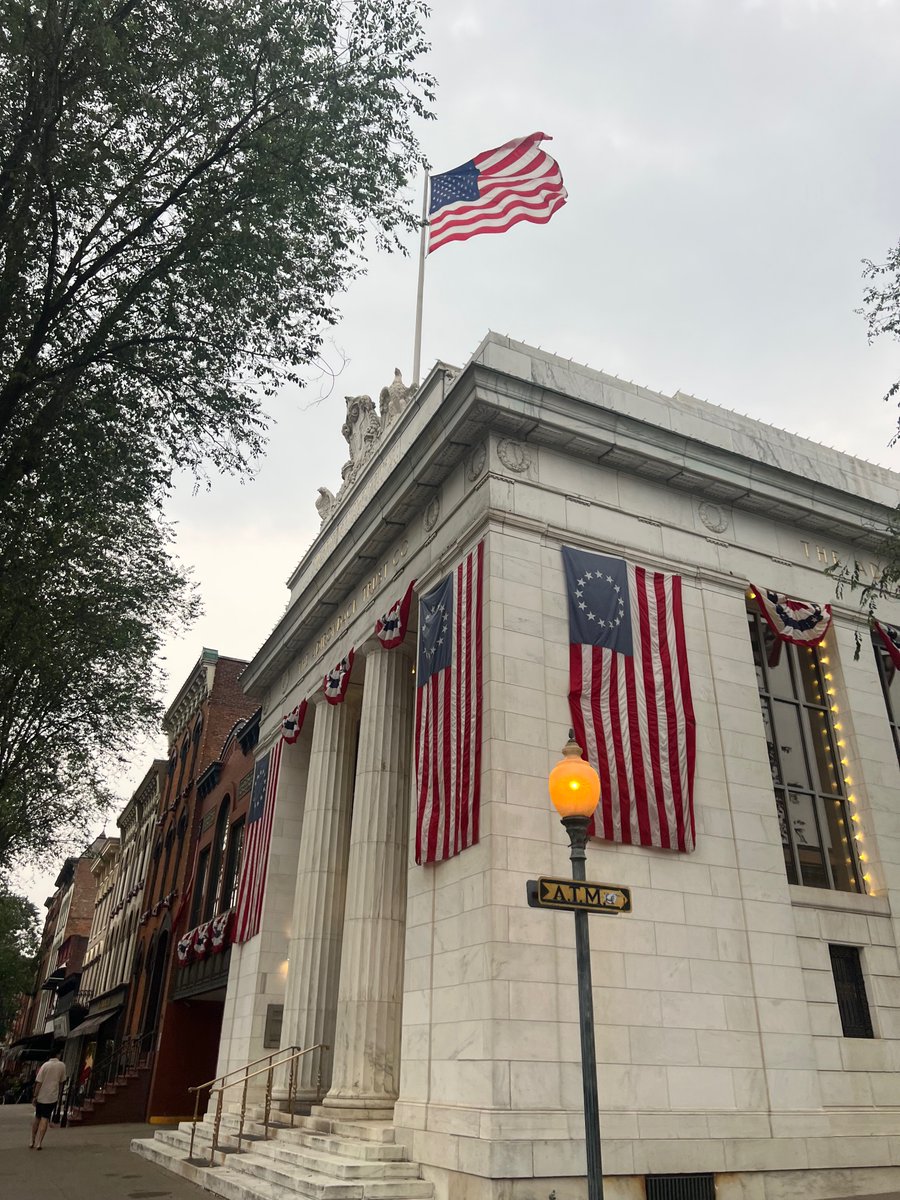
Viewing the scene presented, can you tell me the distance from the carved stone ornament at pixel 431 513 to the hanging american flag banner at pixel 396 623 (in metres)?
1.21

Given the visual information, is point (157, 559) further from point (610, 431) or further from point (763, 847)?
point (763, 847)

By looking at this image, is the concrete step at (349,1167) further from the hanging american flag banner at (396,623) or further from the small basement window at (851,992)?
the hanging american flag banner at (396,623)

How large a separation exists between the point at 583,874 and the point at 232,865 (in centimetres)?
2650

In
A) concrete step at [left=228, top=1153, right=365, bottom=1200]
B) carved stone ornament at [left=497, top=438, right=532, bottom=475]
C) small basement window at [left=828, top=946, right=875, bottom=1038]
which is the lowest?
concrete step at [left=228, top=1153, right=365, bottom=1200]

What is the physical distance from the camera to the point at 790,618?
18.3 m

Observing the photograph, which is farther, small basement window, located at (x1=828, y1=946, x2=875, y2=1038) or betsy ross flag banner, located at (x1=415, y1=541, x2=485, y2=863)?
small basement window, located at (x1=828, y1=946, x2=875, y2=1038)

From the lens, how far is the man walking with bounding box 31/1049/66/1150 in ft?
68.3

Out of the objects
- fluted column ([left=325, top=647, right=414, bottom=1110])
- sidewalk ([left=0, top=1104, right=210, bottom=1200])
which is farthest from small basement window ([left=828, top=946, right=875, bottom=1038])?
sidewalk ([left=0, top=1104, right=210, bottom=1200])

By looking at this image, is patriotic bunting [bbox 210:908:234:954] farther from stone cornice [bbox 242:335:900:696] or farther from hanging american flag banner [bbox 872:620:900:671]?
hanging american flag banner [bbox 872:620:900:671]

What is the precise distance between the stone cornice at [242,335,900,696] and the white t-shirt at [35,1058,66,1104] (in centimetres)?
1295

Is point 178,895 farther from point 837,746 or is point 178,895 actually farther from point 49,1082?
point 837,746

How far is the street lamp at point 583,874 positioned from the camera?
7.49 metres

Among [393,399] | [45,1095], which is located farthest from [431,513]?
[45,1095]

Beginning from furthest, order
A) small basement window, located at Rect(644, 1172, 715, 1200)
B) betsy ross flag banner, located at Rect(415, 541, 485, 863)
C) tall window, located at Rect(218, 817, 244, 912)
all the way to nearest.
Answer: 1. tall window, located at Rect(218, 817, 244, 912)
2. betsy ross flag banner, located at Rect(415, 541, 485, 863)
3. small basement window, located at Rect(644, 1172, 715, 1200)
